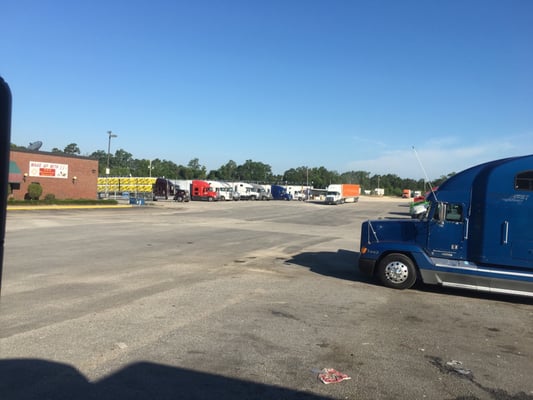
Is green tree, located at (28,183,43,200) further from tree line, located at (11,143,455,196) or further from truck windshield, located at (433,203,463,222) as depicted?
tree line, located at (11,143,455,196)

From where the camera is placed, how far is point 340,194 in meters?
71.6

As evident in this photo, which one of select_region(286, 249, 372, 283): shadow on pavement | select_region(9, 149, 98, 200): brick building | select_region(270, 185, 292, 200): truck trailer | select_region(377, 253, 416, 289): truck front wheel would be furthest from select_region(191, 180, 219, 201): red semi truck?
select_region(377, 253, 416, 289): truck front wheel

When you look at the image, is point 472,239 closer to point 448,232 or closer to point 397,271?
point 448,232

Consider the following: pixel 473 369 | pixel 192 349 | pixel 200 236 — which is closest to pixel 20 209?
pixel 200 236

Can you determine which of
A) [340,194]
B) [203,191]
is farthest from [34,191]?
[340,194]

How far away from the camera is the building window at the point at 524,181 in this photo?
8219 mm

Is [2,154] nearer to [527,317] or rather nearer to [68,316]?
[68,316]

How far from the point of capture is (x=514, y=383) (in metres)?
4.69

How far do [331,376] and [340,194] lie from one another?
223 feet

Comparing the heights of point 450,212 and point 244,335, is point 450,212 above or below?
above

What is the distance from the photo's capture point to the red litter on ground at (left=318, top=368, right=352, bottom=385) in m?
4.59

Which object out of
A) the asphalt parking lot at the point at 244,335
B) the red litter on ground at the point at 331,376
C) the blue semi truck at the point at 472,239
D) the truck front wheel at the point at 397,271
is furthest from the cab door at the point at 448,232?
the red litter on ground at the point at 331,376

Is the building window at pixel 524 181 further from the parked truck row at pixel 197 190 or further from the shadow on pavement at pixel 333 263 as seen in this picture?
the parked truck row at pixel 197 190

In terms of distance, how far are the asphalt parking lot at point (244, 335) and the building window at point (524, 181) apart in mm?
2246
